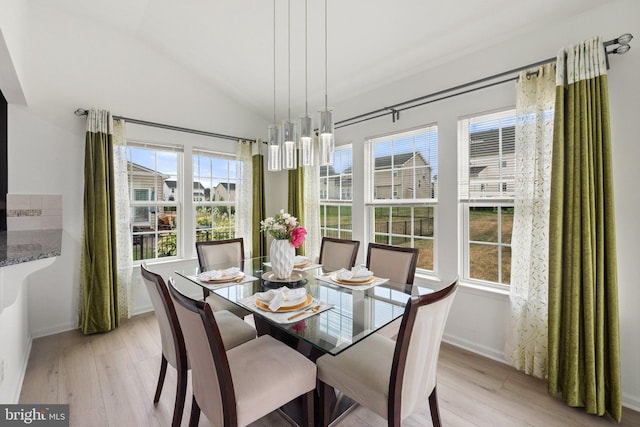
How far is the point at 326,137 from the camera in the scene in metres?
1.98

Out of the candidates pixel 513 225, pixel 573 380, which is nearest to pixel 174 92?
pixel 513 225

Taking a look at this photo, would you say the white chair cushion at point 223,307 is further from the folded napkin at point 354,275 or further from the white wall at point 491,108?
the white wall at point 491,108

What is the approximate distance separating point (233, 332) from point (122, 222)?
7.24 feet

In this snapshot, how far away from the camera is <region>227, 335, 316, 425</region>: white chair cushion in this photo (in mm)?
1290

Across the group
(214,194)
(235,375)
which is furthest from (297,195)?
(235,375)

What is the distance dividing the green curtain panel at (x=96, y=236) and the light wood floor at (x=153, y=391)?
32 centimetres

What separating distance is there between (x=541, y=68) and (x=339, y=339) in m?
2.39

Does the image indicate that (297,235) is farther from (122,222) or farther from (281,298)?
(122,222)

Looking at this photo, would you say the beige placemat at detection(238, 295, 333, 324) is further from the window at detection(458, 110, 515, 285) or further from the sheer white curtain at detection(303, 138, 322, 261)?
the sheer white curtain at detection(303, 138, 322, 261)

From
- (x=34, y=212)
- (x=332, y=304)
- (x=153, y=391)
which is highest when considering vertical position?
(x=34, y=212)

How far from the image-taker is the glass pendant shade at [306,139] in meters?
2.01

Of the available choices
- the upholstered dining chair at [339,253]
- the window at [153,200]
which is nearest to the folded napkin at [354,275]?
the upholstered dining chair at [339,253]

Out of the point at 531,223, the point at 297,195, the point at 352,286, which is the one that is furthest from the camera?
the point at 297,195

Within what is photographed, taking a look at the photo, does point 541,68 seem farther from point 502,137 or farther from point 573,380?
point 573,380
